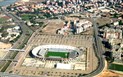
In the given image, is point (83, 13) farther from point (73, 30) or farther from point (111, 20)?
point (73, 30)

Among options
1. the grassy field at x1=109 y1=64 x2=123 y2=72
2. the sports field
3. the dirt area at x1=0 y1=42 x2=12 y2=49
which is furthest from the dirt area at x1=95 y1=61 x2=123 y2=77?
the dirt area at x1=0 y1=42 x2=12 y2=49

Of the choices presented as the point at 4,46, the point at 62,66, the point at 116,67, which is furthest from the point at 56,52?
the point at 116,67

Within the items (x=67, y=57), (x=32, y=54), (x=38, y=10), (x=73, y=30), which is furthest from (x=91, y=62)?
(x=38, y=10)

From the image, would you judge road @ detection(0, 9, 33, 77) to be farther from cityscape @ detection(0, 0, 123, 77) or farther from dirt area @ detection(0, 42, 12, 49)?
dirt area @ detection(0, 42, 12, 49)

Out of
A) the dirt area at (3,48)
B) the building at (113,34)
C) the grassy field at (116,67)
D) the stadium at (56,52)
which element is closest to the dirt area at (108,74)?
the grassy field at (116,67)

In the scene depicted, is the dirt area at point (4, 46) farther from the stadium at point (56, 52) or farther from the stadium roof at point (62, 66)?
the stadium roof at point (62, 66)

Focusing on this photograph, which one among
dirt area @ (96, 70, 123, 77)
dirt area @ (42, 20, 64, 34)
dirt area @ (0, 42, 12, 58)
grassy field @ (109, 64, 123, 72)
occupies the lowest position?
dirt area @ (96, 70, 123, 77)

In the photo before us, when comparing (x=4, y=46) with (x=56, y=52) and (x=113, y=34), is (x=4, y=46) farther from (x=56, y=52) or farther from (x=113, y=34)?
(x=113, y=34)

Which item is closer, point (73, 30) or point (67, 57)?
point (67, 57)
